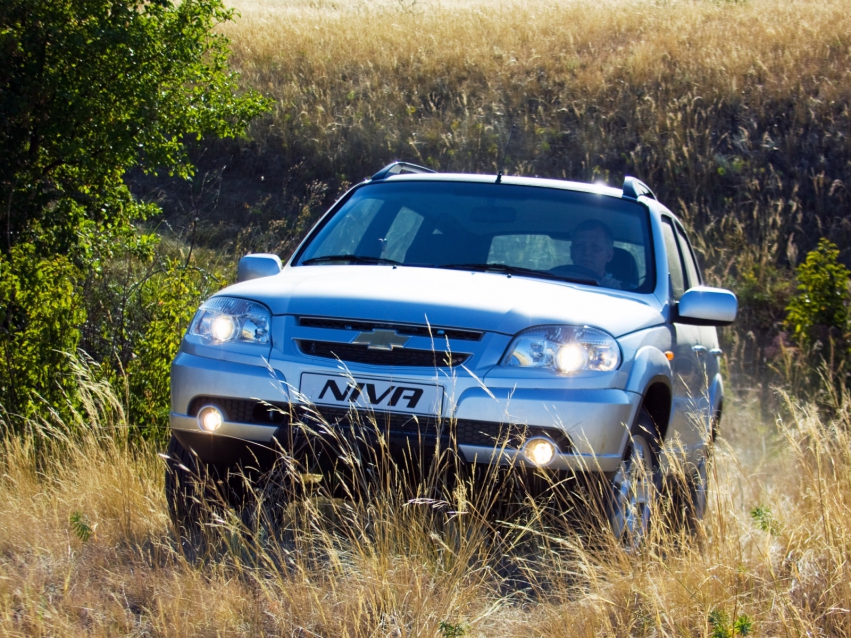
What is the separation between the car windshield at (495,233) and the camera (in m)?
4.91

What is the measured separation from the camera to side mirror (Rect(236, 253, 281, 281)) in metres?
4.98

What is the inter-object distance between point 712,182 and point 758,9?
8.86 meters

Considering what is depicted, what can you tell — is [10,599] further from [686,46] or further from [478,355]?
[686,46]

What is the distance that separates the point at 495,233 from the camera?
513cm

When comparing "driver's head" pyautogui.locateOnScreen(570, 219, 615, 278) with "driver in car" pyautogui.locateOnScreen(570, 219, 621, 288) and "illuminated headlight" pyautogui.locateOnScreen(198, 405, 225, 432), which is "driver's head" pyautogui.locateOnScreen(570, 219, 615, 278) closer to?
"driver in car" pyautogui.locateOnScreen(570, 219, 621, 288)

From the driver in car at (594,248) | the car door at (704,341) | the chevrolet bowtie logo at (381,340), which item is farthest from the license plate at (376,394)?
the car door at (704,341)

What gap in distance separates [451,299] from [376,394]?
51 centimetres

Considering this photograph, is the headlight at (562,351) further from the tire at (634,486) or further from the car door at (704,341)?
the car door at (704,341)

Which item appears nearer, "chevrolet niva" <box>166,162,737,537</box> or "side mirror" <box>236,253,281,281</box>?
"chevrolet niva" <box>166,162,737,537</box>

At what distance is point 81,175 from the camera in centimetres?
804

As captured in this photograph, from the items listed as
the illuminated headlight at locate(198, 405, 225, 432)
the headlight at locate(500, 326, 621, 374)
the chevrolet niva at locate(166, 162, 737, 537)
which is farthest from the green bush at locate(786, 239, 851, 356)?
the illuminated headlight at locate(198, 405, 225, 432)

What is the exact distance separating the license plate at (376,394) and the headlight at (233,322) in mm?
371

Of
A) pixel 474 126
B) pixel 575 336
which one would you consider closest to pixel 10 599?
pixel 575 336

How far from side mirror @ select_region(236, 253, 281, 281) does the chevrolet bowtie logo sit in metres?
1.20
